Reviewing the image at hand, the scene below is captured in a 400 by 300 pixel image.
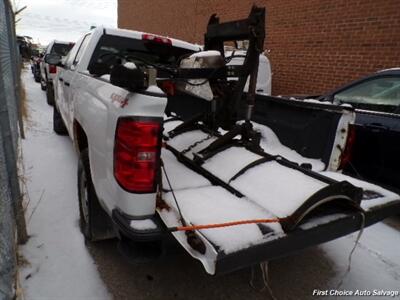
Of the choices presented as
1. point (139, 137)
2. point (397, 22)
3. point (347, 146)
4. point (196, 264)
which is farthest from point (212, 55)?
point (397, 22)

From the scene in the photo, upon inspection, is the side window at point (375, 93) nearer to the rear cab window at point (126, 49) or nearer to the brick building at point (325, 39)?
the brick building at point (325, 39)

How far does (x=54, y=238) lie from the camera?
3070mm

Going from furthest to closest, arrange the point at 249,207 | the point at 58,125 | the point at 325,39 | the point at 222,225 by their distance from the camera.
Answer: the point at 325,39
the point at 58,125
the point at 249,207
the point at 222,225

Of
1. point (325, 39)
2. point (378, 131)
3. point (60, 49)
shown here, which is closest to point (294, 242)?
point (378, 131)

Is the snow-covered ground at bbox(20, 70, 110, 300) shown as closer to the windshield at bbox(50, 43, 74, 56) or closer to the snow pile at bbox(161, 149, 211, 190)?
the snow pile at bbox(161, 149, 211, 190)

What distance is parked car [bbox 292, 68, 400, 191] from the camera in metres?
3.76

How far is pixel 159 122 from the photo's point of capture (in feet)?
6.32

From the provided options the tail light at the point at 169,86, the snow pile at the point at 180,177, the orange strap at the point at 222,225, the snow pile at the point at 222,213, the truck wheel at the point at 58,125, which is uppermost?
the tail light at the point at 169,86

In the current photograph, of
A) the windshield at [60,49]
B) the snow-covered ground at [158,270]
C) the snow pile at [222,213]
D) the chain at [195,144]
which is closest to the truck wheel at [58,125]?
the snow-covered ground at [158,270]

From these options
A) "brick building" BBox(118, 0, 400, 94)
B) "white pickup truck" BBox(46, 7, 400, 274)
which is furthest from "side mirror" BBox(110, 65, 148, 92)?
"brick building" BBox(118, 0, 400, 94)

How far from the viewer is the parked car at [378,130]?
3.76 metres

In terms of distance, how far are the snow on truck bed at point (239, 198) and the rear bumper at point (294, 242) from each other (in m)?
0.04

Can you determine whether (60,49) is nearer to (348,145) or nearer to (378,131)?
(378,131)

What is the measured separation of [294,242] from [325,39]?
666 centimetres
